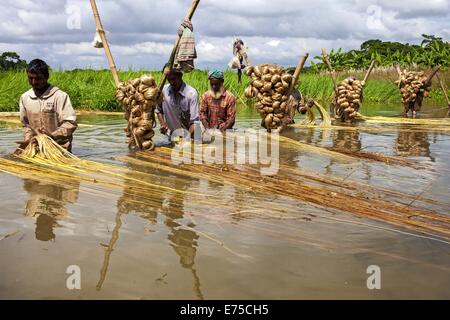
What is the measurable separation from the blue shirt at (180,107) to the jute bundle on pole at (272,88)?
2.85ft

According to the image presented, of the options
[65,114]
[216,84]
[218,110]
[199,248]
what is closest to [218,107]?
[218,110]

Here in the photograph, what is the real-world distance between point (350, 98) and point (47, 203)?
8.41m

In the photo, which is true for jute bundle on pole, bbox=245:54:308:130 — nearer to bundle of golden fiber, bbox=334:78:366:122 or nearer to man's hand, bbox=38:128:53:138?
man's hand, bbox=38:128:53:138

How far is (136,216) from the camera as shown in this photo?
323 cm

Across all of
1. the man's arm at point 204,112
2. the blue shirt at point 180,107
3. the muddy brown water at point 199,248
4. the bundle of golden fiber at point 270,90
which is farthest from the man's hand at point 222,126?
the muddy brown water at point 199,248

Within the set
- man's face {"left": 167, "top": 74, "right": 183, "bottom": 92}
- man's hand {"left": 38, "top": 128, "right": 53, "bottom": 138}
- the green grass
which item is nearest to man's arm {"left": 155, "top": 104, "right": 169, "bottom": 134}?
man's face {"left": 167, "top": 74, "right": 183, "bottom": 92}

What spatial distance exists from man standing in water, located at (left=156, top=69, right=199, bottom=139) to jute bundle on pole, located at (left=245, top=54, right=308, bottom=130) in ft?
2.88

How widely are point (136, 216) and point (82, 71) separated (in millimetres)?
12685

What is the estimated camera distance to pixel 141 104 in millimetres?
5633

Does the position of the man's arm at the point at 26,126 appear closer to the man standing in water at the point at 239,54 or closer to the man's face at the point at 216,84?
the man's face at the point at 216,84

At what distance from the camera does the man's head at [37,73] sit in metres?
5.02

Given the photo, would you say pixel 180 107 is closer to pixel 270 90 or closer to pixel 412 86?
pixel 270 90

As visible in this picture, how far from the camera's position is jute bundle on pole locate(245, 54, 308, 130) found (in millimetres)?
6629

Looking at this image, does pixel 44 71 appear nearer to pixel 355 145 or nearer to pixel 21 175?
pixel 21 175
